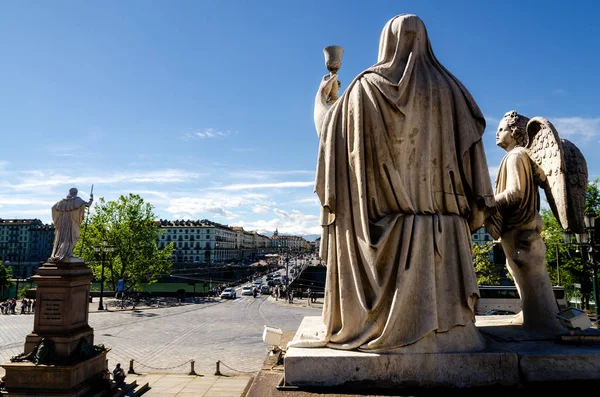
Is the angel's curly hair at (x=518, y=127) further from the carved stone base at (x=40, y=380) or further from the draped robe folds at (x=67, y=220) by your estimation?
the draped robe folds at (x=67, y=220)

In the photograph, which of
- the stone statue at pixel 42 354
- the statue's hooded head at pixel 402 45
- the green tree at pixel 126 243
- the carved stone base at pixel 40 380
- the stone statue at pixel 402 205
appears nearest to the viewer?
the stone statue at pixel 402 205

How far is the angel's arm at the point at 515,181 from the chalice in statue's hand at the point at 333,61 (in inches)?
76.1

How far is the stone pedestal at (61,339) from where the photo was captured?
9008 millimetres

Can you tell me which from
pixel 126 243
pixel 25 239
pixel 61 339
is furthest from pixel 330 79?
pixel 25 239

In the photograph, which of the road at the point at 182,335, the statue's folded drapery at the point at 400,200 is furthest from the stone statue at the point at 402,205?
the road at the point at 182,335

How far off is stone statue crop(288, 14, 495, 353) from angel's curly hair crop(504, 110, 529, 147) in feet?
4.41

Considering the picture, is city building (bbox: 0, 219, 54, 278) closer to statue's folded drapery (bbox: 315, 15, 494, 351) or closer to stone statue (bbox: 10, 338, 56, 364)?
stone statue (bbox: 10, 338, 56, 364)

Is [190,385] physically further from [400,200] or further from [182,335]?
[400,200]

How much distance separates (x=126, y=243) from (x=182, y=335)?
64.3 ft

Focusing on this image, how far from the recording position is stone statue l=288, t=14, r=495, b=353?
2828 millimetres

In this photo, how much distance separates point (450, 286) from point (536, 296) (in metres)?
1.48

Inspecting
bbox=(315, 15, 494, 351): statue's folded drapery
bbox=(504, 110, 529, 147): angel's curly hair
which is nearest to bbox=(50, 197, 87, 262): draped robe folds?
bbox=(315, 15, 494, 351): statue's folded drapery

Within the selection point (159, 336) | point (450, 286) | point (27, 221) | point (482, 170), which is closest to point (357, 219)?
point (450, 286)

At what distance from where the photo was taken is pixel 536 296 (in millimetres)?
3777
